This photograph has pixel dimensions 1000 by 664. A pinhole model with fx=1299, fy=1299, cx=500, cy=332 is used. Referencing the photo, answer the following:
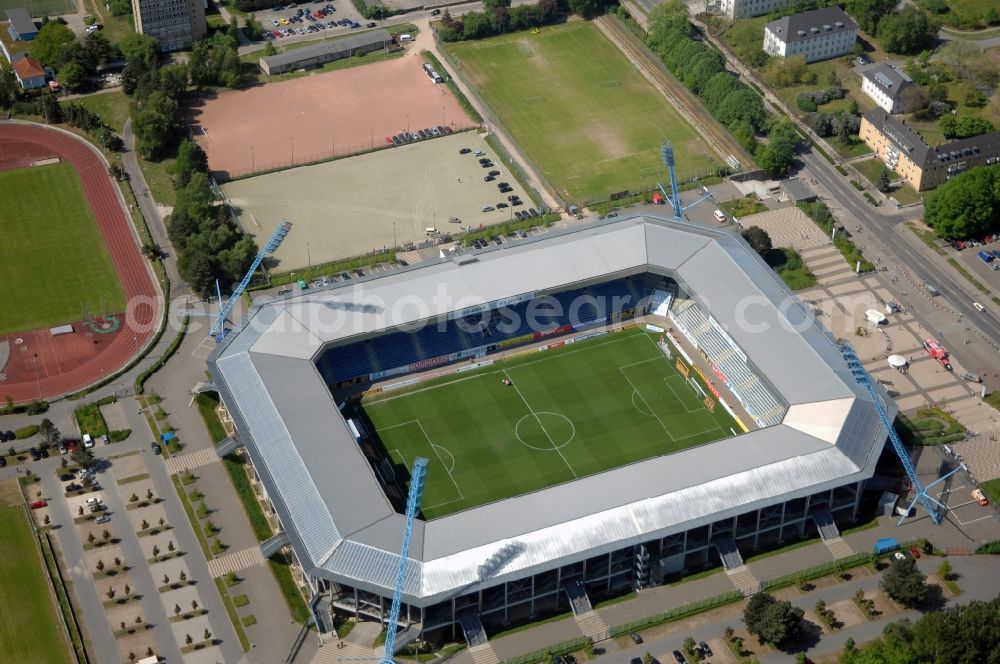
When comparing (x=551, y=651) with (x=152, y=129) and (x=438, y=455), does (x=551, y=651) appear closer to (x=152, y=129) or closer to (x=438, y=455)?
(x=438, y=455)

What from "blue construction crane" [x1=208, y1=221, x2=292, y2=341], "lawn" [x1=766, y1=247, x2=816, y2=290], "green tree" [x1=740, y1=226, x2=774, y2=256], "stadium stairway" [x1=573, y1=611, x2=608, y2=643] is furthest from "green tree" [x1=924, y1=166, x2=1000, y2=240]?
"blue construction crane" [x1=208, y1=221, x2=292, y2=341]

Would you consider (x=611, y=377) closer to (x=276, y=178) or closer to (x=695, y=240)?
(x=695, y=240)

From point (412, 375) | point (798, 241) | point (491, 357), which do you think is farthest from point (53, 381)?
point (798, 241)

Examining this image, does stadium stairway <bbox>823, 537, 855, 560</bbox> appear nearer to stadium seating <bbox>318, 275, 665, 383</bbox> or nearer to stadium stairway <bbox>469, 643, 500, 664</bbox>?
stadium stairway <bbox>469, 643, 500, 664</bbox>

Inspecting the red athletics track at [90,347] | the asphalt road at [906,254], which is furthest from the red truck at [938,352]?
the red athletics track at [90,347]

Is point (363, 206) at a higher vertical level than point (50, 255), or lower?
higher

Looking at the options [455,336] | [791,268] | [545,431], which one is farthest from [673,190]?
[545,431]
